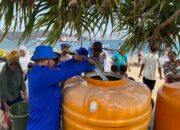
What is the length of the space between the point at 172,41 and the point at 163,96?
82cm

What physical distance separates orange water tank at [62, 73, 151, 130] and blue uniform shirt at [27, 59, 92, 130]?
102 millimetres

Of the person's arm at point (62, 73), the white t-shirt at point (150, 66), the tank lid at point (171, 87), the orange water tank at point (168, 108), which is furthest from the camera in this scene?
the white t-shirt at point (150, 66)

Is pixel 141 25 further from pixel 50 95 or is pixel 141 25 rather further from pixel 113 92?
pixel 50 95

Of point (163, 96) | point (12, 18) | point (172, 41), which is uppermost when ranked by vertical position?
point (12, 18)

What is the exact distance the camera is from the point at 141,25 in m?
2.89

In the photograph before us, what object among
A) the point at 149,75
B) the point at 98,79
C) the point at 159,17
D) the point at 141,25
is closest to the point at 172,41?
the point at 159,17

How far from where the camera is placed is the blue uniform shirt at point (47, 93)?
248 cm

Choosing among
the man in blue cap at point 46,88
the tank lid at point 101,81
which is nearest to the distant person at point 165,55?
the tank lid at point 101,81

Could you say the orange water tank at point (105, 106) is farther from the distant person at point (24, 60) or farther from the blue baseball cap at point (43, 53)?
the distant person at point (24, 60)

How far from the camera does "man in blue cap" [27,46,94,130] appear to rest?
250 cm

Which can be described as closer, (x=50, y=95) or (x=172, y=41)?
(x=50, y=95)

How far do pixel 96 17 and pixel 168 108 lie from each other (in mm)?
1073

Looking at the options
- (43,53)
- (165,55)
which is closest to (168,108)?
(43,53)

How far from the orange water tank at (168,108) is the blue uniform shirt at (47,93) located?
0.71 metres
